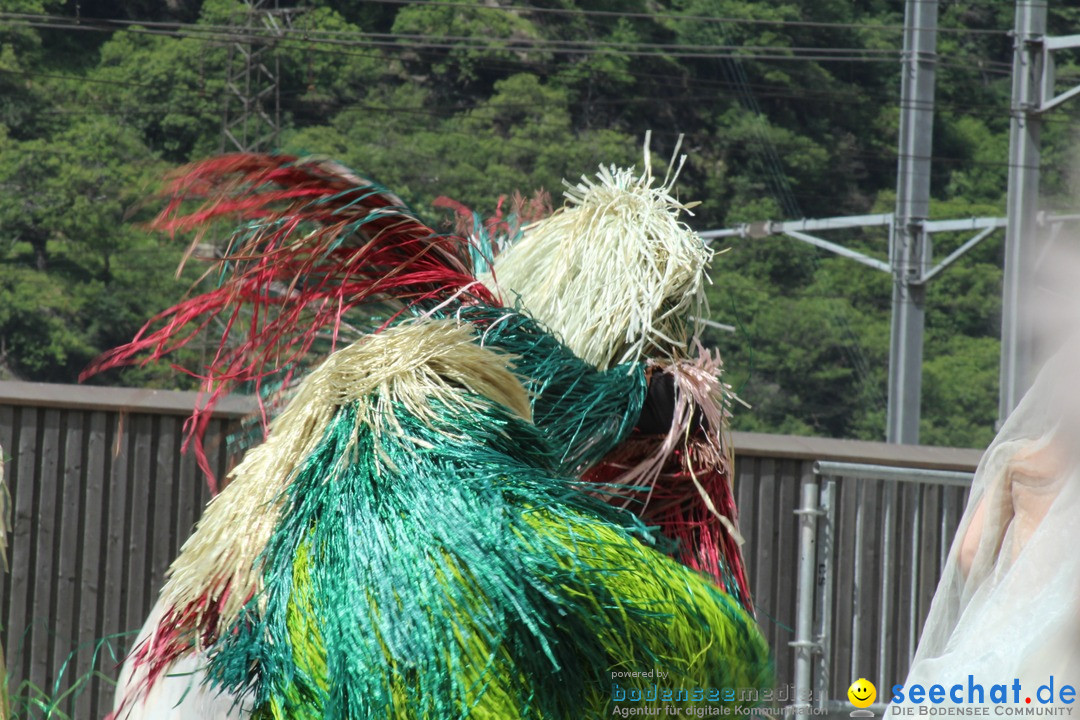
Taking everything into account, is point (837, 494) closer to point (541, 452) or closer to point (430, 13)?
point (541, 452)

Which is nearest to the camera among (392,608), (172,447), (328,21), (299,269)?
(392,608)

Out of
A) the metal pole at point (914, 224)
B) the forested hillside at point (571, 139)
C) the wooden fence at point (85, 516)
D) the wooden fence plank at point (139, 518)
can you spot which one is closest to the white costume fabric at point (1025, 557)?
the wooden fence at point (85, 516)

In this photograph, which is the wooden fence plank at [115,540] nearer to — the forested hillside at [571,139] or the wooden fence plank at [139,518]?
the wooden fence plank at [139,518]

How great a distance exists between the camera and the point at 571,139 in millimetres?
22359

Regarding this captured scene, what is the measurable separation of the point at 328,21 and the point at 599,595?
71.4 ft

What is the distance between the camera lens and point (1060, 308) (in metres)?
1.58

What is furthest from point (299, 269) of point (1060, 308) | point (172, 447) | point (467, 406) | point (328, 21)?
point (328, 21)

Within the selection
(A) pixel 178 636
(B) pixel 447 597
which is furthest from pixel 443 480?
(A) pixel 178 636

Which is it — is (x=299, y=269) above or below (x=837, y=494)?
above

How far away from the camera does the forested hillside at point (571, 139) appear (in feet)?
67.2

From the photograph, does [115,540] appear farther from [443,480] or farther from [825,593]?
[443,480]

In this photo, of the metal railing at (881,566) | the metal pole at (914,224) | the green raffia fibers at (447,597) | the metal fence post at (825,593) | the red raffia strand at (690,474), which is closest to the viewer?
the green raffia fibers at (447,597)

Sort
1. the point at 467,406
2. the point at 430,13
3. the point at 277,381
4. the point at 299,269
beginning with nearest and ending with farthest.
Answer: the point at 467,406 < the point at 299,269 < the point at 277,381 < the point at 430,13

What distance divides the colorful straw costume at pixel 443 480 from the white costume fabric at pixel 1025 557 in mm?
331
